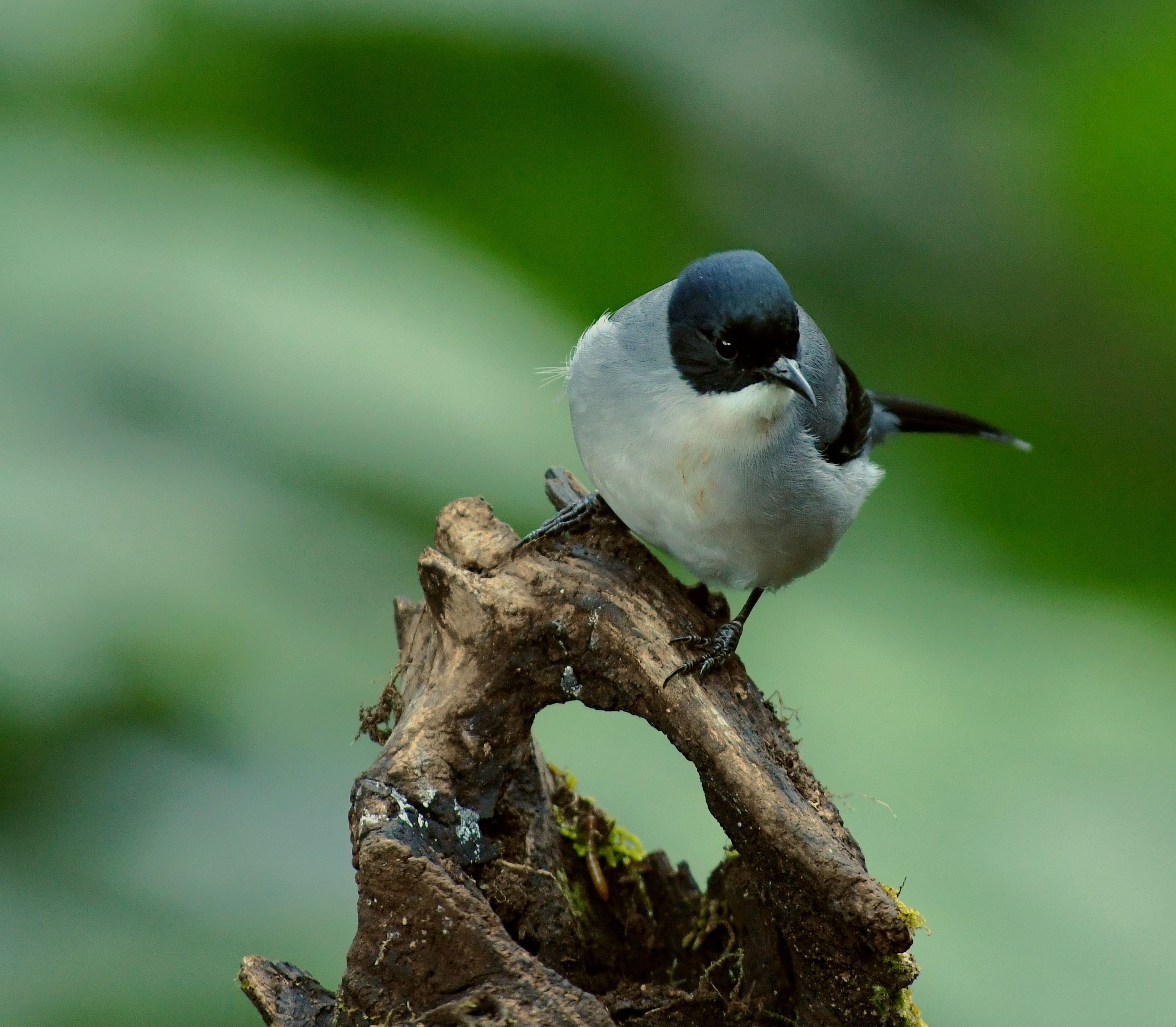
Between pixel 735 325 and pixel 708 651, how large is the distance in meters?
0.63

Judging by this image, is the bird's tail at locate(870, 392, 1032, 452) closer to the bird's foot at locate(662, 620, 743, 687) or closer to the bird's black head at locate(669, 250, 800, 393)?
the bird's black head at locate(669, 250, 800, 393)

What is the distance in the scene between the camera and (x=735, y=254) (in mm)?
2398

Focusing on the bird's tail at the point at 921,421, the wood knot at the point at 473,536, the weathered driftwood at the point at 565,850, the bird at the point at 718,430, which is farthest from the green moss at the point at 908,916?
the bird's tail at the point at 921,421

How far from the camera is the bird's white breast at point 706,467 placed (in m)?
2.45

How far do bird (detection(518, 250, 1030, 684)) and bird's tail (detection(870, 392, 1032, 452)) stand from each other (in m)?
0.75

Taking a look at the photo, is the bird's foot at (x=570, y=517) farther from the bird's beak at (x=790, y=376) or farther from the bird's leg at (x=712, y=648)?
the bird's beak at (x=790, y=376)

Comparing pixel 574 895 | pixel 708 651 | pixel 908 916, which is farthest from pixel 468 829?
pixel 908 916

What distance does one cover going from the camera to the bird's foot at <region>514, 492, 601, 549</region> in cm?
241

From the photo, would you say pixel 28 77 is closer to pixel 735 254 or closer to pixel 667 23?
pixel 667 23

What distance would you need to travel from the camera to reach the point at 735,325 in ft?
7.82

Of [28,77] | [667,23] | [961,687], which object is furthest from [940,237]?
[28,77]

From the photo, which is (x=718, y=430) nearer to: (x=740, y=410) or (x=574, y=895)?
(x=740, y=410)

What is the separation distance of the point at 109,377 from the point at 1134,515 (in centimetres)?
315

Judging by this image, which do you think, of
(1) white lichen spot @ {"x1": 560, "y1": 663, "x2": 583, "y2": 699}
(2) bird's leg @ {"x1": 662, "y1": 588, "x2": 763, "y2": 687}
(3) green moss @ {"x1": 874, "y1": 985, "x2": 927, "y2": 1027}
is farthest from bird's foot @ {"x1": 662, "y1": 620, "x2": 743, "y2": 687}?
(3) green moss @ {"x1": 874, "y1": 985, "x2": 927, "y2": 1027}
